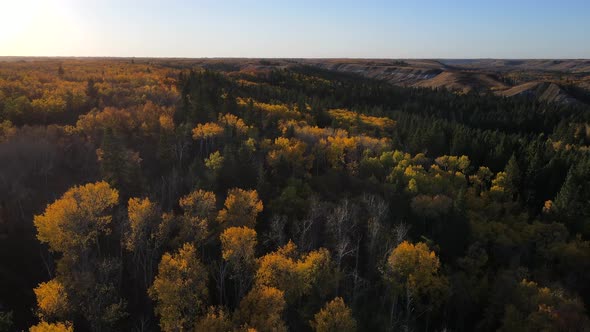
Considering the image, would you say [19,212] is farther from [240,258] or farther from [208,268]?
[240,258]

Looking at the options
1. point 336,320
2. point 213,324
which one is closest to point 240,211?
point 213,324

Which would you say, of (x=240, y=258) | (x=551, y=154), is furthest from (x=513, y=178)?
(x=240, y=258)

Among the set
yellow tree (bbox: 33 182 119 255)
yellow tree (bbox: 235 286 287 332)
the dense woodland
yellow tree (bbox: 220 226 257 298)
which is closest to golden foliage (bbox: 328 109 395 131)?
the dense woodland

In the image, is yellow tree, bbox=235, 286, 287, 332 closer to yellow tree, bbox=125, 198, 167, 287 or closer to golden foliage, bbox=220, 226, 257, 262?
golden foliage, bbox=220, 226, 257, 262

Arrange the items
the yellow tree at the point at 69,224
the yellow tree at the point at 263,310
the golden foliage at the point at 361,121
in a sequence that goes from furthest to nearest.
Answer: the golden foliage at the point at 361,121 → the yellow tree at the point at 69,224 → the yellow tree at the point at 263,310

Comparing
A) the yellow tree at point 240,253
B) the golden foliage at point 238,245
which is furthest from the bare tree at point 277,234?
the yellow tree at point 240,253

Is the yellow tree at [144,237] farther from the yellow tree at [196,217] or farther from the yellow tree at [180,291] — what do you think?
the yellow tree at [180,291]
